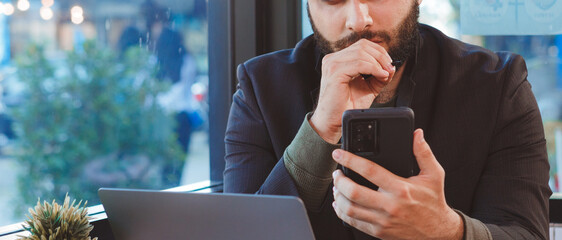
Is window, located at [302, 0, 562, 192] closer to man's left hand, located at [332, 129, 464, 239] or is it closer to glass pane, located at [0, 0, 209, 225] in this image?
glass pane, located at [0, 0, 209, 225]

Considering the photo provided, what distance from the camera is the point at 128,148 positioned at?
1703mm

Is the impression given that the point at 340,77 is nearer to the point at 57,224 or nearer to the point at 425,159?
the point at 425,159

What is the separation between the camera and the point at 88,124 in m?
1.53

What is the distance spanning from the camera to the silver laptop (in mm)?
734

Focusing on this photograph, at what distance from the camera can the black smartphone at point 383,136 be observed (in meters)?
0.85

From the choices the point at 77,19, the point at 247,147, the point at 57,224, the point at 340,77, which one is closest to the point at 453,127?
the point at 340,77

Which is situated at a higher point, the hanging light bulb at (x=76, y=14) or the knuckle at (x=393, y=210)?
the hanging light bulb at (x=76, y=14)

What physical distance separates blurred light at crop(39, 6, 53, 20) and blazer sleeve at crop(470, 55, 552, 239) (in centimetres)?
105

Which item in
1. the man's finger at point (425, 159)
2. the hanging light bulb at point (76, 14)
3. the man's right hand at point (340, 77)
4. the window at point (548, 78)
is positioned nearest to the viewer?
the man's finger at point (425, 159)

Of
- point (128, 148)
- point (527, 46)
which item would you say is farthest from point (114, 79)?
point (527, 46)

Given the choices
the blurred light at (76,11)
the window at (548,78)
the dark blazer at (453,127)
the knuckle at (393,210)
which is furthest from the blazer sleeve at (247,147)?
the window at (548,78)

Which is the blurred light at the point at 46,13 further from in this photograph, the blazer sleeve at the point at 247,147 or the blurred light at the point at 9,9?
the blazer sleeve at the point at 247,147

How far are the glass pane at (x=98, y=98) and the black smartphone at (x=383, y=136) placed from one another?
0.85 m

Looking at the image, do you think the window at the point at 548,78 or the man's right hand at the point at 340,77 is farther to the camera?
the window at the point at 548,78
